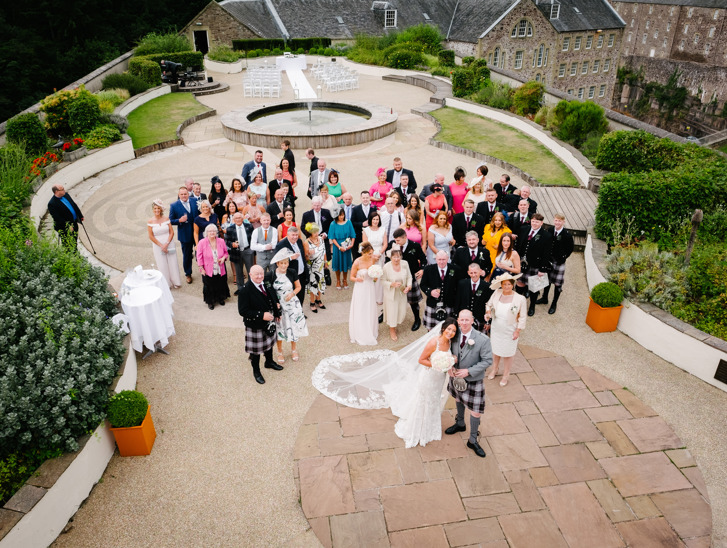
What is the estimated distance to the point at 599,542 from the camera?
5.28 m

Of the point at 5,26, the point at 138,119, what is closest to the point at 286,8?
the point at 5,26

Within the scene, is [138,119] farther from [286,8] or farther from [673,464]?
[286,8]

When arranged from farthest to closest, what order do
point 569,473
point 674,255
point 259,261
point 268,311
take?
point 674,255 < point 259,261 < point 268,311 < point 569,473

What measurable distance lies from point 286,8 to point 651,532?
45534 millimetres

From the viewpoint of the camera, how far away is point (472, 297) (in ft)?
23.6

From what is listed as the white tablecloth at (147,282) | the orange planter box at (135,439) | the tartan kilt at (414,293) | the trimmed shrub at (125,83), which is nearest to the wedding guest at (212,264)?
the white tablecloth at (147,282)

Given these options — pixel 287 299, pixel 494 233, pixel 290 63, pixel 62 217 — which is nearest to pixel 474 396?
pixel 287 299

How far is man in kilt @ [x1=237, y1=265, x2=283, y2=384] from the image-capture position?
6.99 meters

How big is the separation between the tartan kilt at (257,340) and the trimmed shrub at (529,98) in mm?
17275

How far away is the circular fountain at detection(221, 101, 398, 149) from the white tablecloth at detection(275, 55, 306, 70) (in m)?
11.5

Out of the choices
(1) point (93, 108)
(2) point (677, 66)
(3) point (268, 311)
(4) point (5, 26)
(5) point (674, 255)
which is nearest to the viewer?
(3) point (268, 311)

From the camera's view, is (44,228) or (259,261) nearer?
(259,261)

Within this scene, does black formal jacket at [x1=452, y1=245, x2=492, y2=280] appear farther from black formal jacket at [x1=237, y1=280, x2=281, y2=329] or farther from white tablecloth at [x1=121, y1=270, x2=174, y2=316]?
white tablecloth at [x1=121, y1=270, x2=174, y2=316]

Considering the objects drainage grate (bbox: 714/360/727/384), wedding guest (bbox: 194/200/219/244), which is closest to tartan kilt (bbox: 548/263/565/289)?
drainage grate (bbox: 714/360/727/384)
